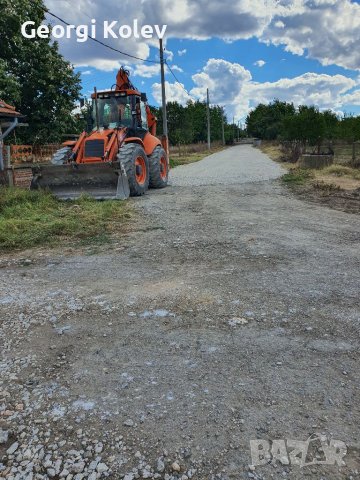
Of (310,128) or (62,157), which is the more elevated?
(310,128)

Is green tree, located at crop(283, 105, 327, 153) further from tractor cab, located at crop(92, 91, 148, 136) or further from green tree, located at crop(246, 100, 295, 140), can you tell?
green tree, located at crop(246, 100, 295, 140)

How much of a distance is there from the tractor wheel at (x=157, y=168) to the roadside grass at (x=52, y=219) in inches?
126

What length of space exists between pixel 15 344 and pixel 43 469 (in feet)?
4.42

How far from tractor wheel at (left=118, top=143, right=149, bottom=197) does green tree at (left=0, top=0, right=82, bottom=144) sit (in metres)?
11.6

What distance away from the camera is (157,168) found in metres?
12.3

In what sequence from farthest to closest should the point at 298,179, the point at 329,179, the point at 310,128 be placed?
1. the point at 310,128
2. the point at 329,179
3. the point at 298,179

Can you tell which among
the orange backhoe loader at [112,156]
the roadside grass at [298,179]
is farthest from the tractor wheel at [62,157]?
the roadside grass at [298,179]

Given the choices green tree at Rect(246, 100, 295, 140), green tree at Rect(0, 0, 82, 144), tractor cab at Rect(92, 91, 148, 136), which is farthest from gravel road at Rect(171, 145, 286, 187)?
green tree at Rect(246, 100, 295, 140)

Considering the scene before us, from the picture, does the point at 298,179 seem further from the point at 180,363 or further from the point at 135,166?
the point at 180,363

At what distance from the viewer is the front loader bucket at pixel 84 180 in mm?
9781

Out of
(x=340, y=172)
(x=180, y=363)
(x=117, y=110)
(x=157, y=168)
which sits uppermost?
(x=117, y=110)

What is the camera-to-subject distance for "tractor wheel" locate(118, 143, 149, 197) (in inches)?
407

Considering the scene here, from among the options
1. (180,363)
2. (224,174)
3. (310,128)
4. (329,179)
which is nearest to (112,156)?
(224,174)

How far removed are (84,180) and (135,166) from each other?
4.88ft
